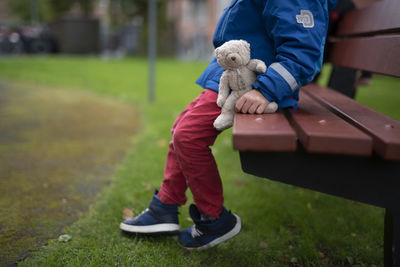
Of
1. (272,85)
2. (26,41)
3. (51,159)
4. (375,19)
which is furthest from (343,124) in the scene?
(26,41)

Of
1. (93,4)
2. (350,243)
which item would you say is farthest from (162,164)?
(93,4)

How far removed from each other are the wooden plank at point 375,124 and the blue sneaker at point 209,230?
769 mm

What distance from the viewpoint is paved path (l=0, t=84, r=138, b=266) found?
2146 mm

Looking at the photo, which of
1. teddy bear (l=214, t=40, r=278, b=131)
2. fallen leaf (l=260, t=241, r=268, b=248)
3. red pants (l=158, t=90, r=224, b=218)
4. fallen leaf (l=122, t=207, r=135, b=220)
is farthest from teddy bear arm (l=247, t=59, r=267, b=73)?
fallen leaf (l=122, t=207, r=135, b=220)

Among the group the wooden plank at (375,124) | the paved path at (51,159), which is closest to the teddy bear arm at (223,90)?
the wooden plank at (375,124)

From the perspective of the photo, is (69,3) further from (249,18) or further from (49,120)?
(249,18)

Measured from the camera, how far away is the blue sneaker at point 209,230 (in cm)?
192

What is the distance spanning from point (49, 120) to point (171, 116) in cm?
155

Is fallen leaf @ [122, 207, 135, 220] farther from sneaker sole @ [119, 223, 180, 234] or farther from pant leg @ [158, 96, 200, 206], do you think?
pant leg @ [158, 96, 200, 206]

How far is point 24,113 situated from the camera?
507 cm

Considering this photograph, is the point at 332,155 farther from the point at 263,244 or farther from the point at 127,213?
the point at 127,213

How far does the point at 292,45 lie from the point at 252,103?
0.30 meters

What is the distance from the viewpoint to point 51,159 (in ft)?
10.8

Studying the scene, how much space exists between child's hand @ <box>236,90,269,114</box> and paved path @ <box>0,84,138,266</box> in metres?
1.25
